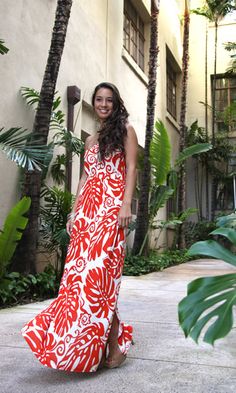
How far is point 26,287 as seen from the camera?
15.5 ft

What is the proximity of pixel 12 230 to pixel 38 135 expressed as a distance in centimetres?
114

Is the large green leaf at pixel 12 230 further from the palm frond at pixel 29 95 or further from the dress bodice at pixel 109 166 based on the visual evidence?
the dress bodice at pixel 109 166

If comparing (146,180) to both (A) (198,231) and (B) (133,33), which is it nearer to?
(B) (133,33)

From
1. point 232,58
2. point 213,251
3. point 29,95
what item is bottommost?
point 213,251

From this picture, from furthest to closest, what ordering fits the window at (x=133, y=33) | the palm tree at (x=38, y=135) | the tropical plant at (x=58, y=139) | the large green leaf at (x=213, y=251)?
the window at (x=133, y=33), the tropical plant at (x=58, y=139), the palm tree at (x=38, y=135), the large green leaf at (x=213, y=251)

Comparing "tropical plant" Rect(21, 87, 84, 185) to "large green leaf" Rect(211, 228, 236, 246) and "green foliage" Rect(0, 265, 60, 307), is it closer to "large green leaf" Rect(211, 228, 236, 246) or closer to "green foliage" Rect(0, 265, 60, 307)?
"green foliage" Rect(0, 265, 60, 307)

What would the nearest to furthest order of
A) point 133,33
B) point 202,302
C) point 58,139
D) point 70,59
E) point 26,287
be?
point 202,302
point 26,287
point 58,139
point 70,59
point 133,33

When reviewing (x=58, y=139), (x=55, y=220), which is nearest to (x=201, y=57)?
(x=58, y=139)

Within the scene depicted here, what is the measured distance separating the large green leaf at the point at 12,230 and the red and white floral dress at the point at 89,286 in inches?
75.9

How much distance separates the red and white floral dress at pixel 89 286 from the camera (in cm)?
220

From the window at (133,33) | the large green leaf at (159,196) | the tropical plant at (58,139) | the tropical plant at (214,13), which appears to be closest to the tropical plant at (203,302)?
the tropical plant at (58,139)

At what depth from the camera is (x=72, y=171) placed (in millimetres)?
7141

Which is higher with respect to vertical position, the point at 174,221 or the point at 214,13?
the point at 214,13

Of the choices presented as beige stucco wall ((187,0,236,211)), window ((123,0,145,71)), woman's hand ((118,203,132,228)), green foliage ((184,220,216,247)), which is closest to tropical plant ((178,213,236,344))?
woman's hand ((118,203,132,228))
